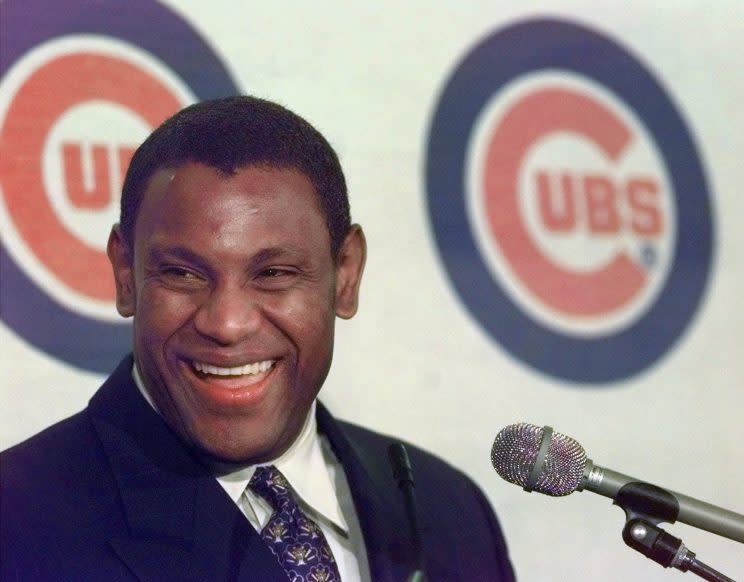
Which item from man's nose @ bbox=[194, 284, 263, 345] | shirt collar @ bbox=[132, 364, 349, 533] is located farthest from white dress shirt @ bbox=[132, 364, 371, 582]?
man's nose @ bbox=[194, 284, 263, 345]

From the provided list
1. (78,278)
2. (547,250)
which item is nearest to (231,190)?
(78,278)

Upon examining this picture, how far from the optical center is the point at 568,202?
2.45 metres

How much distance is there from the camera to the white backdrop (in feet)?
7.09

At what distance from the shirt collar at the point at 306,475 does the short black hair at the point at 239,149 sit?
27 cm

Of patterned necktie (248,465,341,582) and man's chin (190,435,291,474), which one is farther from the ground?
man's chin (190,435,291,474)

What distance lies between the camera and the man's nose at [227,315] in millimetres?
1456

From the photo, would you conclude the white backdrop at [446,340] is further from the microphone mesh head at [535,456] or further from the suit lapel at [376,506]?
the microphone mesh head at [535,456]

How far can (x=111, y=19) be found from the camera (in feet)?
6.65

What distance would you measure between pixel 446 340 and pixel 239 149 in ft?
2.76

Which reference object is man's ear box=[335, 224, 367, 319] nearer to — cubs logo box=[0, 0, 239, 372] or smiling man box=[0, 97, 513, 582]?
smiling man box=[0, 97, 513, 582]

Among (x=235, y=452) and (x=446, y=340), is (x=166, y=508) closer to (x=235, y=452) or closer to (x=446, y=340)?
(x=235, y=452)

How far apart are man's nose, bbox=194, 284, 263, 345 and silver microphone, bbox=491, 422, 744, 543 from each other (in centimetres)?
36

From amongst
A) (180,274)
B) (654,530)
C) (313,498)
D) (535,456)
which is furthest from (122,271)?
(654,530)

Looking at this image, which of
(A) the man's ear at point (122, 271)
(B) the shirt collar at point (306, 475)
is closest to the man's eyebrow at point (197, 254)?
(A) the man's ear at point (122, 271)
